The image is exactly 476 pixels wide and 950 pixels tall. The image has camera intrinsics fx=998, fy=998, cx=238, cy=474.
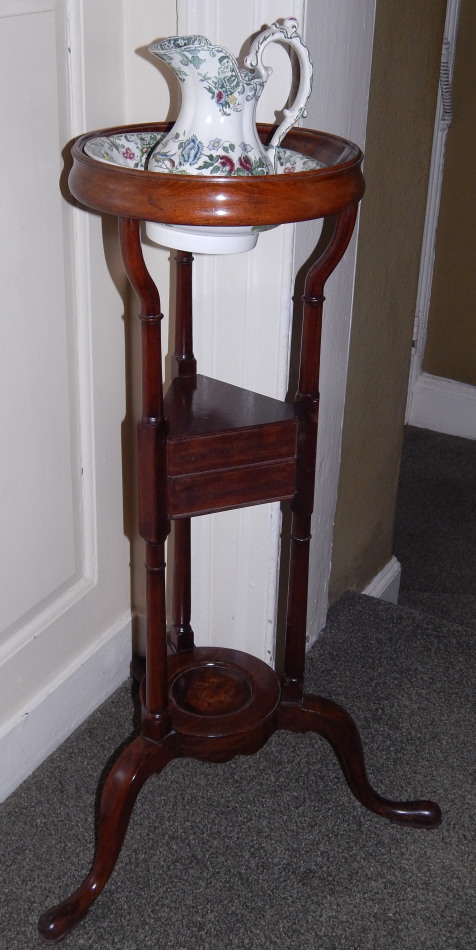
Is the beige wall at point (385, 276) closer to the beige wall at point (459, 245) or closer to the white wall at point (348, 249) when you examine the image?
the white wall at point (348, 249)

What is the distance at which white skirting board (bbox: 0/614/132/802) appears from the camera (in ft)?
5.02

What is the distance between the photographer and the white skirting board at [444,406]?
310 cm

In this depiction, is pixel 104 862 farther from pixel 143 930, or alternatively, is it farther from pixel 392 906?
pixel 392 906

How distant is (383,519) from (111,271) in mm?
912

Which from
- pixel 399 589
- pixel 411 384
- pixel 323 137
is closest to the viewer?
pixel 323 137

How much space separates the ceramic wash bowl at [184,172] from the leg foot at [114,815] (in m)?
0.66

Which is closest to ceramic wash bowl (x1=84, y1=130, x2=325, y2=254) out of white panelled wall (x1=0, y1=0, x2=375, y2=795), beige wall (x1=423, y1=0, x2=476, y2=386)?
white panelled wall (x1=0, y1=0, x2=375, y2=795)

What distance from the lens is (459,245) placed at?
9.61ft

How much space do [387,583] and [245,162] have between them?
4.32 ft

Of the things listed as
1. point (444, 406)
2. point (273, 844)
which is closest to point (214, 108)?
point (273, 844)

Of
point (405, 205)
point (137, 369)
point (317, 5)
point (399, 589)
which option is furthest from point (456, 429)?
point (317, 5)

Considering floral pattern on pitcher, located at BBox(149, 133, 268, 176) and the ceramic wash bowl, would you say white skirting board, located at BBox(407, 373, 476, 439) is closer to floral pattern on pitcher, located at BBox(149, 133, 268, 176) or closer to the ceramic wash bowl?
the ceramic wash bowl

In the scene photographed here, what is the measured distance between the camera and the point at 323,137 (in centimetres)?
122

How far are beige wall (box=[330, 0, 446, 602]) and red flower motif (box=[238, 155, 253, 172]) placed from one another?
0.59 metres
